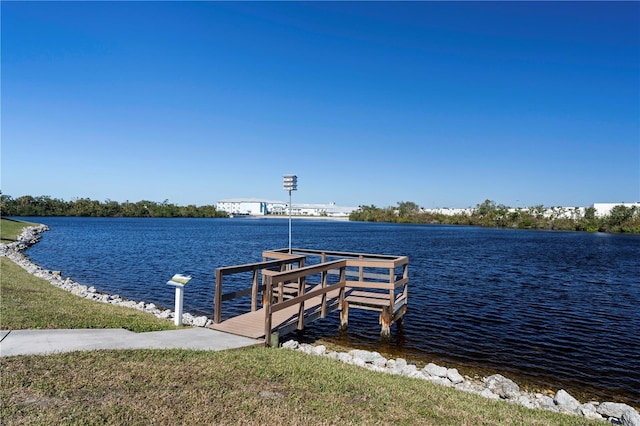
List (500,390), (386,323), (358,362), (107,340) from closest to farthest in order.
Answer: (107,340), (500,390), (358,362), (386,323)

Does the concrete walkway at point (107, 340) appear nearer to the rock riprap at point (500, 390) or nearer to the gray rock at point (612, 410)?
the rock riprap at point (500, 390)

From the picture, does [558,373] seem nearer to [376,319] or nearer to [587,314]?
[376,319]

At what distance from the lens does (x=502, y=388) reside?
8.23 meters

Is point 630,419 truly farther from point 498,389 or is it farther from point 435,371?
point 435,371

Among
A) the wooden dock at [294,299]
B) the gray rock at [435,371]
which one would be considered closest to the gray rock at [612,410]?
the gray rock at [435,371]

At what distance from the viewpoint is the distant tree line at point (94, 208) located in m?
120

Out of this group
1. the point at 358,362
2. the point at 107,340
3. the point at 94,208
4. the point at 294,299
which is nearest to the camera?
the point at 107,340

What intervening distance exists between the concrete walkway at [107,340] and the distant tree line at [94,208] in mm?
113203

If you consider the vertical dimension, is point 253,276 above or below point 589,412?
above

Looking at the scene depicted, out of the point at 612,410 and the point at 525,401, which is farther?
the point at 525,401

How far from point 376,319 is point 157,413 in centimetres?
1078

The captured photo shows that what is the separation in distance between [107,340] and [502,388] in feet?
25.9

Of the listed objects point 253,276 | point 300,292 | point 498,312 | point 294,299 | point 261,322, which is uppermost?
point 253,276

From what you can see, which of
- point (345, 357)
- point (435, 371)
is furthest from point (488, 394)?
point (345, 357)
